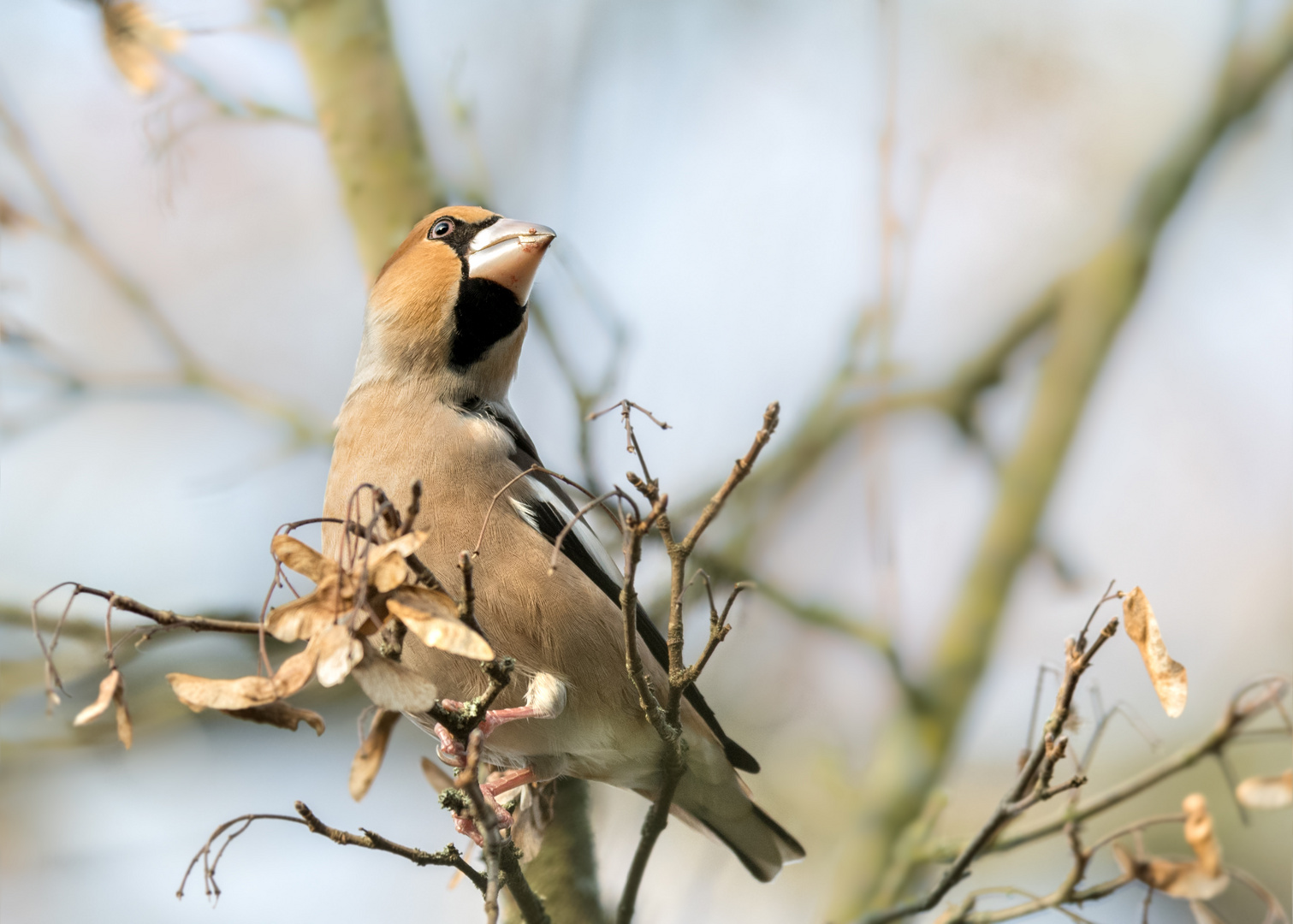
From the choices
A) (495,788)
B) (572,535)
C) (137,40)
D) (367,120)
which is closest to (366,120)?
(367,120)

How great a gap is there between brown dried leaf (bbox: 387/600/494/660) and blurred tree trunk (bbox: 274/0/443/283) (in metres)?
3.08

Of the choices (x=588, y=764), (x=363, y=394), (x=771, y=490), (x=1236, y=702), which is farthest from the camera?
(x=771, y=490)

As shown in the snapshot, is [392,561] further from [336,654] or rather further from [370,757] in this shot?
[370,757]

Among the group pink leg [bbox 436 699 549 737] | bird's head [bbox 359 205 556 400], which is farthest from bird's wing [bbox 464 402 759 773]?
pink leg [bbox 436 699 549 737]

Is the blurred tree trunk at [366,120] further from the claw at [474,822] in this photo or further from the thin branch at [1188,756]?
the thin branch at [1188,756]

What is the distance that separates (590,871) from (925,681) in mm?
2153

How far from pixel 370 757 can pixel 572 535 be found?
1010mm

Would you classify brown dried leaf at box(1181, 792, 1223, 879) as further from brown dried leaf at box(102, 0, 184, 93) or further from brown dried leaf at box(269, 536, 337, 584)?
brown dried leaf at box(102, 0, 184, 93)

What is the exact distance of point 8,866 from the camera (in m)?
5.41

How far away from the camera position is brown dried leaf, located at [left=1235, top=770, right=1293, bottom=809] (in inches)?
84.0

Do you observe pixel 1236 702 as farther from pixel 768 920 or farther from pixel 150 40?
pixel 150 40

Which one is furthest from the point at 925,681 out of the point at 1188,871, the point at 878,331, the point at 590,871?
the point at 1188,871

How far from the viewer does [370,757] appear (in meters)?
2.21

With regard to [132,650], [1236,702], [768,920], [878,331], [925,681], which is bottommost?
[768,920]
